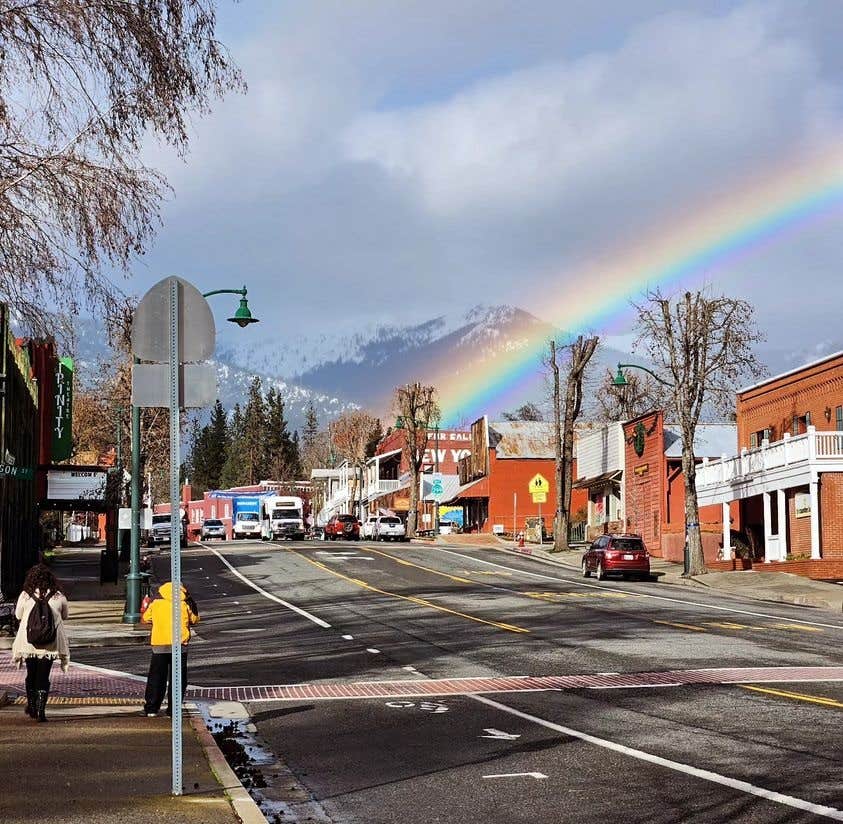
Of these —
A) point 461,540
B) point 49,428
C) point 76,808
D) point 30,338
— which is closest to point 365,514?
point 461,540

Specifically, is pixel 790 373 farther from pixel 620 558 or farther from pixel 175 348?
pixel 175 348

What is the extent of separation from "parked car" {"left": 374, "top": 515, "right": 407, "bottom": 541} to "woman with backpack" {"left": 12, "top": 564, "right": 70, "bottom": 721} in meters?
64.6

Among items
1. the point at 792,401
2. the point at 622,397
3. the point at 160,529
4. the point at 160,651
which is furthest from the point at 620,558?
the point at 622,397

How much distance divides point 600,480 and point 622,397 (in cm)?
3099

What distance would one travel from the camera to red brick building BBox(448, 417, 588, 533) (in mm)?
89125

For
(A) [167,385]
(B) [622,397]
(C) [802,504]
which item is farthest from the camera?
(B) [622,397]

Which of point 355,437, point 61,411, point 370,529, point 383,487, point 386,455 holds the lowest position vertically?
point 370,529

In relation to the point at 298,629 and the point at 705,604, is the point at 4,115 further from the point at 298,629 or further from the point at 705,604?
the point at 705,604

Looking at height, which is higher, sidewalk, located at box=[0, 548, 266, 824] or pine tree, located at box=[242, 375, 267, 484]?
pine tree, located at box=[242, 375, 267, 484]

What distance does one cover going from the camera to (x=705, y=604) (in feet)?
109

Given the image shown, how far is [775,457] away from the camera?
1916 inches

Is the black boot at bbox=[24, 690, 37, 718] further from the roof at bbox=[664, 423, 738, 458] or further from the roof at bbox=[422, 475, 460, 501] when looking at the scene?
the roof at bbox=[422, 475, 460, 501]

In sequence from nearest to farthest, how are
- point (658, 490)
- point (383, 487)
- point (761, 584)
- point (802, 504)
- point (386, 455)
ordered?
point (761, 584) → point (802, 504) → point (658, 490) → point (383, 487) → point (386, 455)

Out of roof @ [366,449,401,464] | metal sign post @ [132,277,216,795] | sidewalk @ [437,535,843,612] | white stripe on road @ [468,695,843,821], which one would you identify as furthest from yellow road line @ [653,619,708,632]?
roof @ [366,449,401,464]
